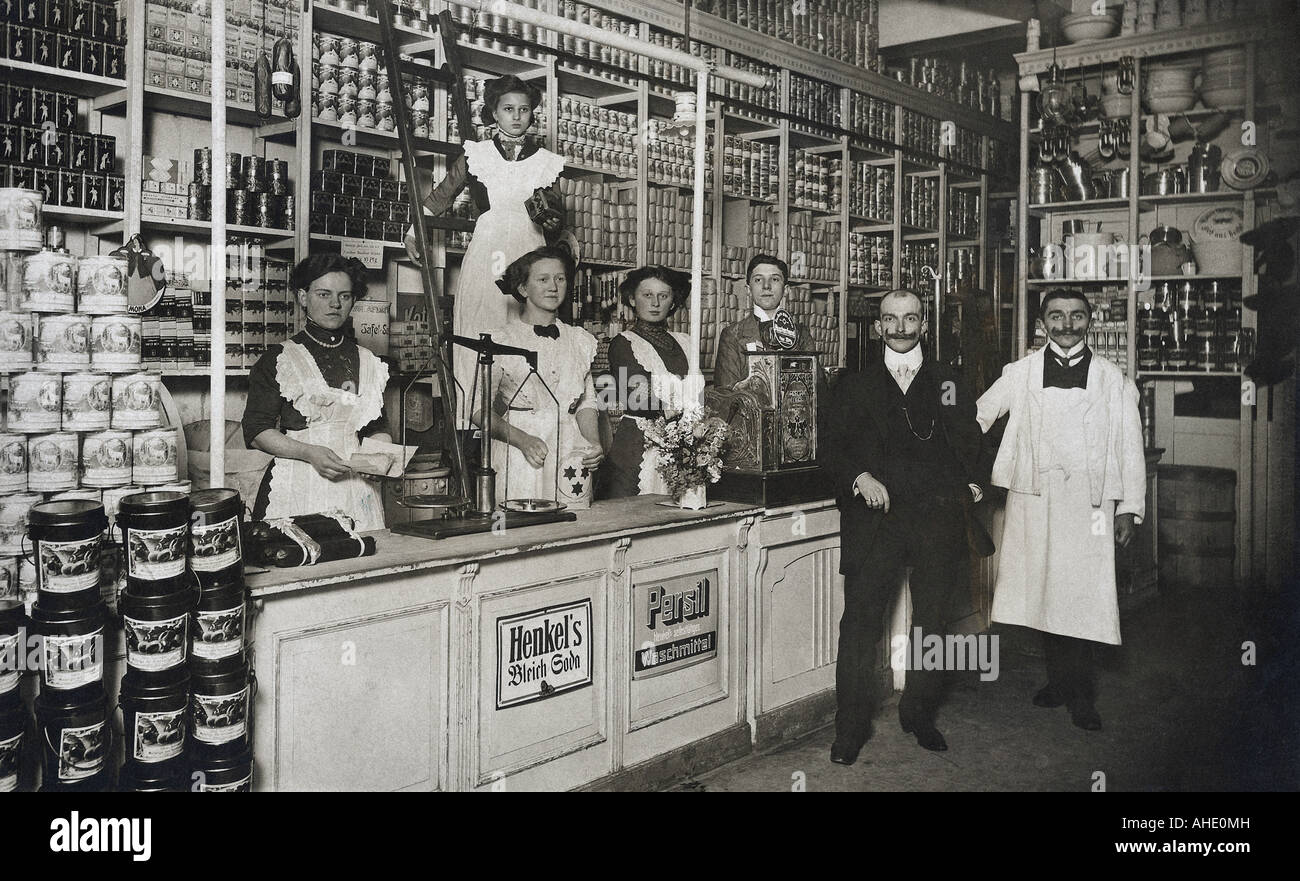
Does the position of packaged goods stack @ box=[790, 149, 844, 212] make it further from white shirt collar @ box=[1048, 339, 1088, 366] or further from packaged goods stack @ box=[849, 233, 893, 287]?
white shirt collar @ box=[1048, 339, 1088, 366]

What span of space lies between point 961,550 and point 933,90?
17.0 ft

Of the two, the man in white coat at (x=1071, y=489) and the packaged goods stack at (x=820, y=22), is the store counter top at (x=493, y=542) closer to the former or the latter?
the man in white coat at (x=1071, y=489)

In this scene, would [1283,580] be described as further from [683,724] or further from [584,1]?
[584,1]

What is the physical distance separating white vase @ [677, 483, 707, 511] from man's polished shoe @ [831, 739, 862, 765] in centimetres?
95

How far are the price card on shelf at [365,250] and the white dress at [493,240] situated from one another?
0.71 meters

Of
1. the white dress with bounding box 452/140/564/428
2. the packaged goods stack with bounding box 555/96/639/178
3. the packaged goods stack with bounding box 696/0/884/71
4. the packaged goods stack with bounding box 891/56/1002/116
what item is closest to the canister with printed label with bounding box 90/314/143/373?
the white dress with bounding box 452/140/564/428

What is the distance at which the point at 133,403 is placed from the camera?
2.54 meters

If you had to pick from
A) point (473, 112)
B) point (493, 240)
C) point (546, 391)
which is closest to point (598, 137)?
point (473, 112)

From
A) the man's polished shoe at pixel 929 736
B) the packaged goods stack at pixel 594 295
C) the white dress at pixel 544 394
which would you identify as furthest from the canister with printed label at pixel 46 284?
the man's polished shoe at pixel 929 736

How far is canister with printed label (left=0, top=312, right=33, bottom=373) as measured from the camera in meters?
2.41

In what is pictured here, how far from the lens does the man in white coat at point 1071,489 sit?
4.02 meters

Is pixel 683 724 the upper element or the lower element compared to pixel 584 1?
lower

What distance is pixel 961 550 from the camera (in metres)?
3.58
